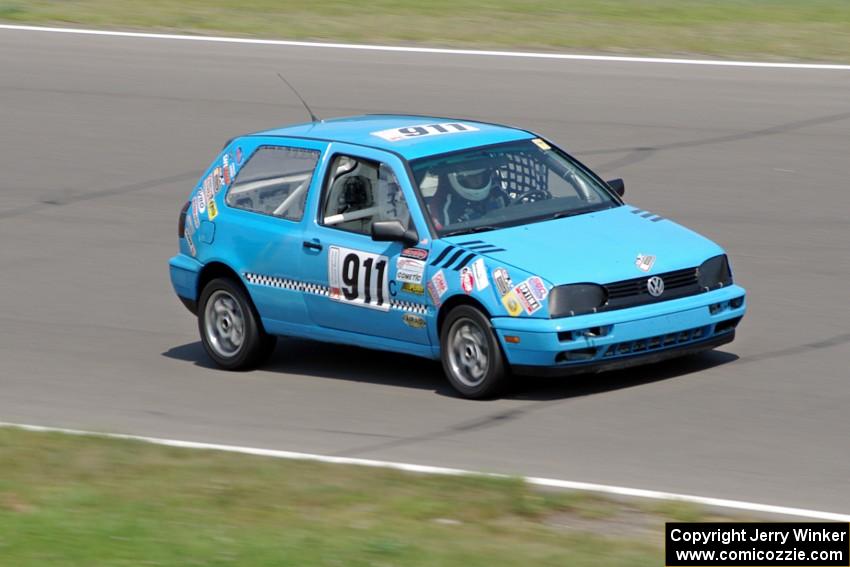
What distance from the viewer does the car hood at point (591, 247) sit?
395 inches

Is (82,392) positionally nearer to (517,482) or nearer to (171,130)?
(517,482)

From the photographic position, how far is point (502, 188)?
10.9 metres

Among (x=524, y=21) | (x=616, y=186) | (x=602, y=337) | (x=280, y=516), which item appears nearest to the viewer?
(x=280, y=516)

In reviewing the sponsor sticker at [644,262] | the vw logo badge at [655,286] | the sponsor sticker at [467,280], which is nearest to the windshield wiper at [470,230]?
the sponsor sticker at [467,280]

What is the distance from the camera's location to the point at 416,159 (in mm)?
10922

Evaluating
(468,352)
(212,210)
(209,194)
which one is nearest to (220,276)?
(212,210)

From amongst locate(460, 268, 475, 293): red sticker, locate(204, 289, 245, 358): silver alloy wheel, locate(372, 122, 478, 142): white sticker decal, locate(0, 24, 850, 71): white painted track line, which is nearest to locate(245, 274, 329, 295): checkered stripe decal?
locate(204, 289, 245, 358): silver alloy wheel

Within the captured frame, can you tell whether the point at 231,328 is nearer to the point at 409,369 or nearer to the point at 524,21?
the point at 409,369

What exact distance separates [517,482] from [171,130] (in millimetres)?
12134

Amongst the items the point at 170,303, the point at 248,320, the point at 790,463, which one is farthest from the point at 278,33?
the point at 790,463

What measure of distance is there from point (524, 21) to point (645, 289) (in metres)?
14.3
